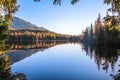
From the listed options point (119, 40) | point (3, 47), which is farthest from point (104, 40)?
point (3, 47)

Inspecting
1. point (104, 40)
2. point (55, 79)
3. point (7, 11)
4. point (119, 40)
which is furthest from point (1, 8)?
point (104, 40)

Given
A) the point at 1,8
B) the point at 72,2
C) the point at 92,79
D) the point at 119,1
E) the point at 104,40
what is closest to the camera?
the point at 72,2

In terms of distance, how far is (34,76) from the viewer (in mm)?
33094

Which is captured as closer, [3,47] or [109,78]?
[3,47]

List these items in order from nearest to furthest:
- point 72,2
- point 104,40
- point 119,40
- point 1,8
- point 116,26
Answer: point 72,2, point 116,26, point 1,8, point 119,40, point 104,40

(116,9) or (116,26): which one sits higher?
(116,9)

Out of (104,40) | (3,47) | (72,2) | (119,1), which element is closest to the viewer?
(72,2)

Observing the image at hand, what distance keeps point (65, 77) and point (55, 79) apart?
1869 mm

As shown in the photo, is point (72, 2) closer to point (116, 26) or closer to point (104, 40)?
point (116, 26)

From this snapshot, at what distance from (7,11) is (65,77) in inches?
839

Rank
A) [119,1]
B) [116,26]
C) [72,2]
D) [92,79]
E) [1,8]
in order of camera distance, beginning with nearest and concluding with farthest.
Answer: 1. [72,2]
2. [119,1]
3. [116,26]
4. [1,8]
5. [92,79]

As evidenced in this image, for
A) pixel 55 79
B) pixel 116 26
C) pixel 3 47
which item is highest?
pixel 116 26

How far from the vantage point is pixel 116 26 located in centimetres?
1115

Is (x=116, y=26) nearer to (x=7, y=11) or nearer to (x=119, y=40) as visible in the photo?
(x=7, y=11)
